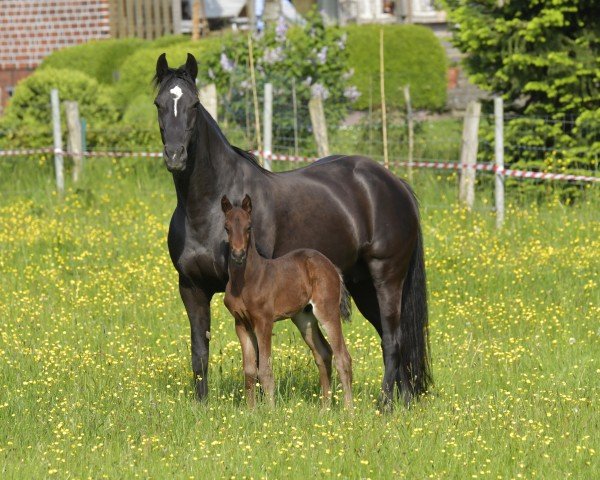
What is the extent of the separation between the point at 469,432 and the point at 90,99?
1508cm

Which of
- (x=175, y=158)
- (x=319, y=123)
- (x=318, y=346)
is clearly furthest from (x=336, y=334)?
(x=319, y=123)

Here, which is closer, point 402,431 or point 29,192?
point 402,431

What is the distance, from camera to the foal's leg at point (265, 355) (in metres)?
7.53

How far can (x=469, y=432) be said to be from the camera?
280 inches

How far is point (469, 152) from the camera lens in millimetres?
16172

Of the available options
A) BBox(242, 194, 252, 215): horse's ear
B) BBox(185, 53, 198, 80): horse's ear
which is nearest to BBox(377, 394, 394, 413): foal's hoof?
BBox(242, 194, 252, 215): horse's ear

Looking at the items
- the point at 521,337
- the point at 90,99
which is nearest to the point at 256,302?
the point at 521,337

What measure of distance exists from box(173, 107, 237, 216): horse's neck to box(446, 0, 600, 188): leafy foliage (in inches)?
344

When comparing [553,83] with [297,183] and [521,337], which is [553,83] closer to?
[521,337]

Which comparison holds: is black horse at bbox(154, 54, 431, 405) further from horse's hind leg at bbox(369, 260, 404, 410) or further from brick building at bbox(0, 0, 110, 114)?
brick building at bbox(0, 0, 110, 114)

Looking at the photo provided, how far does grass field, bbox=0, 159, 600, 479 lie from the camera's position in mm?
6832

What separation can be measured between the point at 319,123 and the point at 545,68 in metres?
3.42

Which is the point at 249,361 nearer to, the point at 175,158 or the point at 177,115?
the point at 175,158

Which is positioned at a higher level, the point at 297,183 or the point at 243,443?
the point at 297,183
